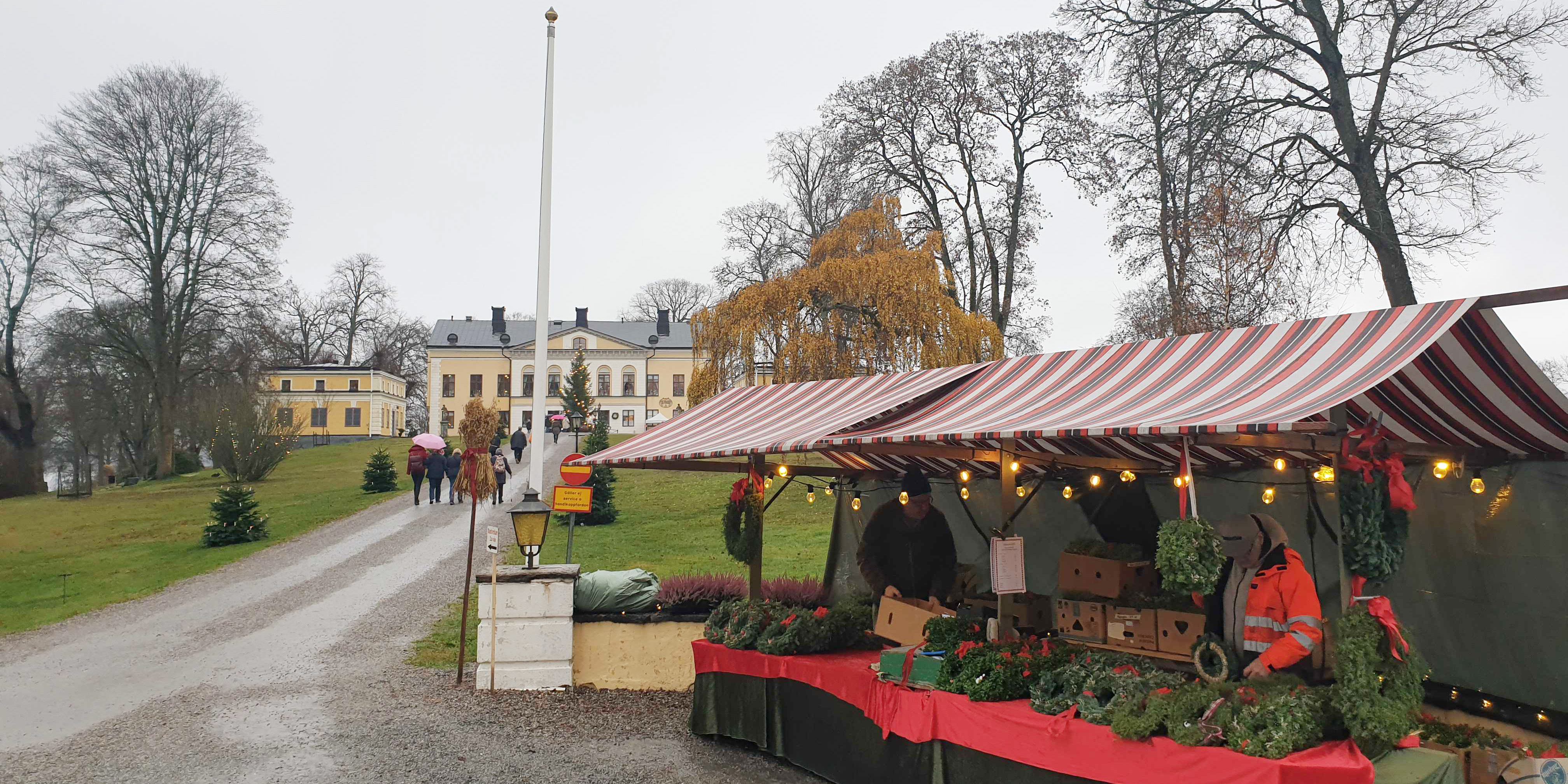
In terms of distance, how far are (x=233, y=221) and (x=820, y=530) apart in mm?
24732

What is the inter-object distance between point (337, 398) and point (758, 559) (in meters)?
62.0

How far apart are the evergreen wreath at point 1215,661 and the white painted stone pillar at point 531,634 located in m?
5.78

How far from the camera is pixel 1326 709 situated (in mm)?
4605

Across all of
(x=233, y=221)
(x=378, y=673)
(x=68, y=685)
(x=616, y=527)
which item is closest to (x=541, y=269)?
(x=378, y=673)

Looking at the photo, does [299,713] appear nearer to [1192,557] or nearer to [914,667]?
[914,667]

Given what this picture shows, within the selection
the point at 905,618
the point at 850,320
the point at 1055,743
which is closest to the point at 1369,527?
the point at 1055,743

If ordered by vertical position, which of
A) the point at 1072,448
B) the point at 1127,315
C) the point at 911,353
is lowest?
the point at 1072,448

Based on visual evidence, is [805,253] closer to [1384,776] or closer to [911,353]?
[911,353]

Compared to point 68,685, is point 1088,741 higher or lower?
higher

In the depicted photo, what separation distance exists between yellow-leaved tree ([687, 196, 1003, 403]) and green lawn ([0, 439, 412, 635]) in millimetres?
10204

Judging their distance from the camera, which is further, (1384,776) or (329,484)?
(329,484)

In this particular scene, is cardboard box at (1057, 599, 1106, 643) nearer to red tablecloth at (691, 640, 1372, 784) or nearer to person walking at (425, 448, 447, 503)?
red tablecloth at (691, 640, 1372, 784)

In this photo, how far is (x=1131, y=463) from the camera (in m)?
7.29

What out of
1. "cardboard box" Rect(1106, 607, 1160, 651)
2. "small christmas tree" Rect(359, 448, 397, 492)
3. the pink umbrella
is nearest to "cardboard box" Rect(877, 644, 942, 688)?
"cardboard box" Rect(1106, 607, 1160, 651)
